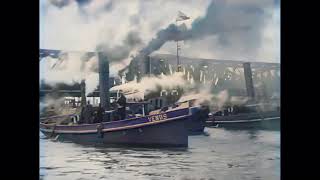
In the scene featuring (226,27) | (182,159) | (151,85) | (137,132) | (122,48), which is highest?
(226,27)

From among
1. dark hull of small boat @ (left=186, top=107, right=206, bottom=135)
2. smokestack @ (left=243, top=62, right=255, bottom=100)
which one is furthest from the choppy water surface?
smokestack @ (left=243, top=62, right=255, bottom=100)

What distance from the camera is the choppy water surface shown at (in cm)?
359

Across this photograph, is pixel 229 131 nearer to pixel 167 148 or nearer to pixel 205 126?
pixel 205 126

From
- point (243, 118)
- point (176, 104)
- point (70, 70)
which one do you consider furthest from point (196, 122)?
point (70, 70)

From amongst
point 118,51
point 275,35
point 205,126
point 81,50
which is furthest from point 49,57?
point 275,35

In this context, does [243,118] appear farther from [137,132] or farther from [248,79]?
[137,132]

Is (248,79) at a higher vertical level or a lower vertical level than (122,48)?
lower

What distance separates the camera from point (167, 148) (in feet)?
12.0

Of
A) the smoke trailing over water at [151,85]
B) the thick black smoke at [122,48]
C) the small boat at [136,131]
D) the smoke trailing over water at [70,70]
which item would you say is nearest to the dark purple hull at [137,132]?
the small boat at [136,131]

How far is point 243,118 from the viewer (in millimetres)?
3643

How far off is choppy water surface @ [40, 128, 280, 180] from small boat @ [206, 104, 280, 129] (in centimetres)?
5

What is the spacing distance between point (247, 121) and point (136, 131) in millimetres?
735

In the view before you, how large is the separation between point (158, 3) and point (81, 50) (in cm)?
59
